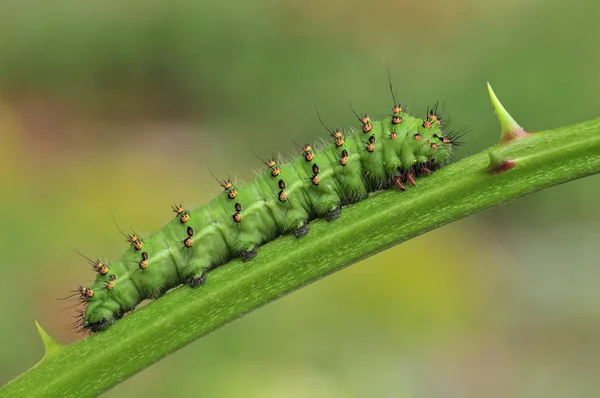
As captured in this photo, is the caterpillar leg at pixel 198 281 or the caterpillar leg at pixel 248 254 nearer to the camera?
the caterpillar leg at pixel 198 281

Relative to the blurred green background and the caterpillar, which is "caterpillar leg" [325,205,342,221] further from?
the blurred green background

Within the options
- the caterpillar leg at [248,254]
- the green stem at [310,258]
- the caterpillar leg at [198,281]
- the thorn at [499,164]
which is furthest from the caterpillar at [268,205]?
the thorn at [499,164]

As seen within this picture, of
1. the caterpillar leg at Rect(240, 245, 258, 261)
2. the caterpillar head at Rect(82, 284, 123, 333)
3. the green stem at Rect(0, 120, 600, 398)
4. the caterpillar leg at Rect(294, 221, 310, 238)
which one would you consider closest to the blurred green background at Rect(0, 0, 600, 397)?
the caterpillar head at Rect(82, 284, 123, 333)

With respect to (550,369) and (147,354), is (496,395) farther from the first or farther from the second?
(147,354)

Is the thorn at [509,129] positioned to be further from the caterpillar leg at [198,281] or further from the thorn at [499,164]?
the caterpillar leg at [198,281]

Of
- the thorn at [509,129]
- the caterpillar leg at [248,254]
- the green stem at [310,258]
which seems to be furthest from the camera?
the caterpillar leg at [248,254]

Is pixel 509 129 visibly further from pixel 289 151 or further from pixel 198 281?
pixel 289 151

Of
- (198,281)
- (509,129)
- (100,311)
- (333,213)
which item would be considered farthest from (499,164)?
(100,311)
